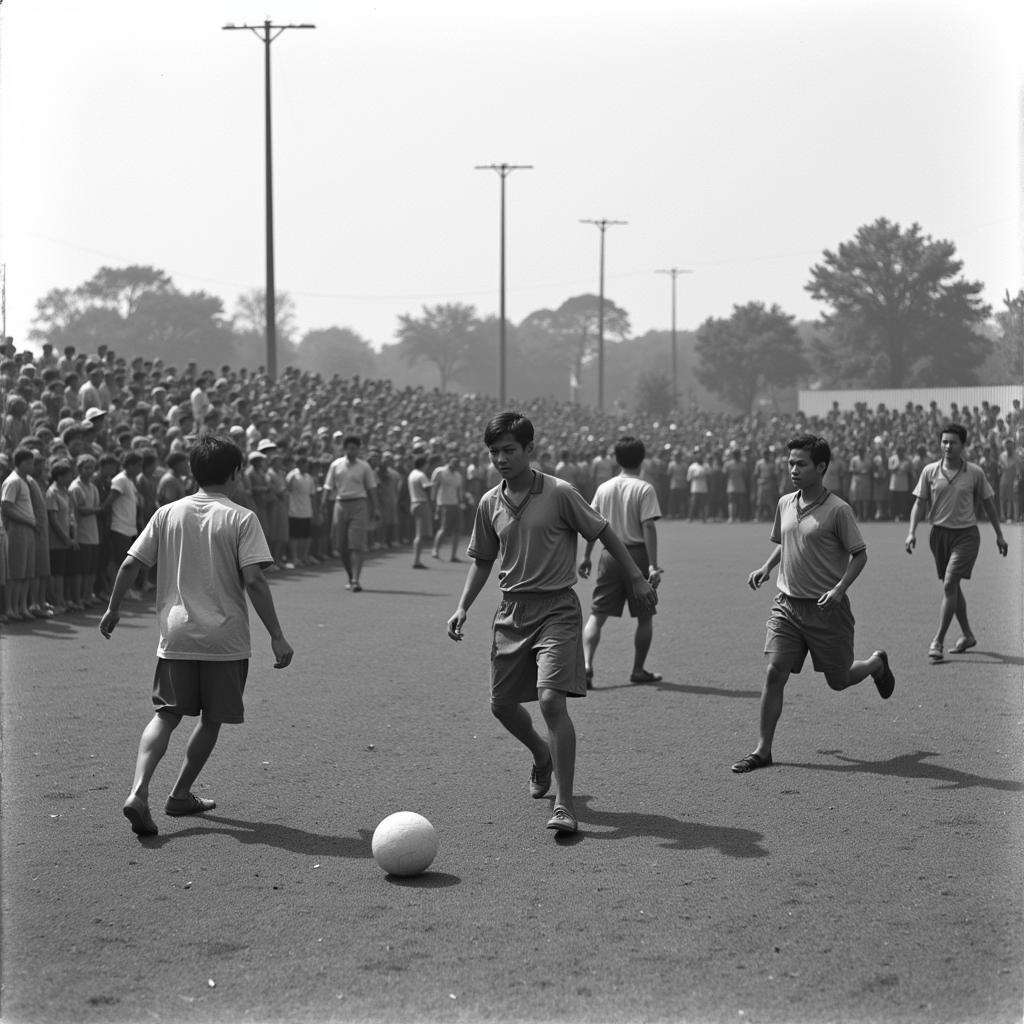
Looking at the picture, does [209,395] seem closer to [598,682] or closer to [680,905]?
[598,682]

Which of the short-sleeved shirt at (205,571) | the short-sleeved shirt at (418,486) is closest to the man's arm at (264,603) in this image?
the short-sleeved shirt at (205,571)

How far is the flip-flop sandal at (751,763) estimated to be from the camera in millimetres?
8219

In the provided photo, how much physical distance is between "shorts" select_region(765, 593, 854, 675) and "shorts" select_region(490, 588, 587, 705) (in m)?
1.70

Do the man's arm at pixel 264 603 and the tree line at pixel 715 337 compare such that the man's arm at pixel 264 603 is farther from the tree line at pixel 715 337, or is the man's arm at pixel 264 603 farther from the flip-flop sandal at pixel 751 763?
the tree line at pixel 715 337

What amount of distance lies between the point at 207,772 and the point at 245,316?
149 meters

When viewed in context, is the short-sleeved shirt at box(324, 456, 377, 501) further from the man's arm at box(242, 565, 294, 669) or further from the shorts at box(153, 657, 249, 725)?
the man's arm at box(242, 565, 294, 669)

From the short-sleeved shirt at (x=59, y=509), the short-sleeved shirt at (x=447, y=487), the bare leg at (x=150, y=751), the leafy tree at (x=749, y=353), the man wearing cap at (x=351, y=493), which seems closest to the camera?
the bare leg at (x=150, y=751)

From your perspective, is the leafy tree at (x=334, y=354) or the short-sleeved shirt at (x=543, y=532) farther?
the leafy tree at (x=334, y=354)

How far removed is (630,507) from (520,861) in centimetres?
519

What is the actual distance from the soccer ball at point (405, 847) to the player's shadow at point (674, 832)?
0.99 m

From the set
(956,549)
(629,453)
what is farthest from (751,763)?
(956,549)

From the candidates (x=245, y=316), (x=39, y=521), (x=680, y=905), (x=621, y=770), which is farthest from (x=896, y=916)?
(x=245, y=316)

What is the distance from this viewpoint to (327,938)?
17.8 feet

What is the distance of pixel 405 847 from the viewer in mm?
6180
